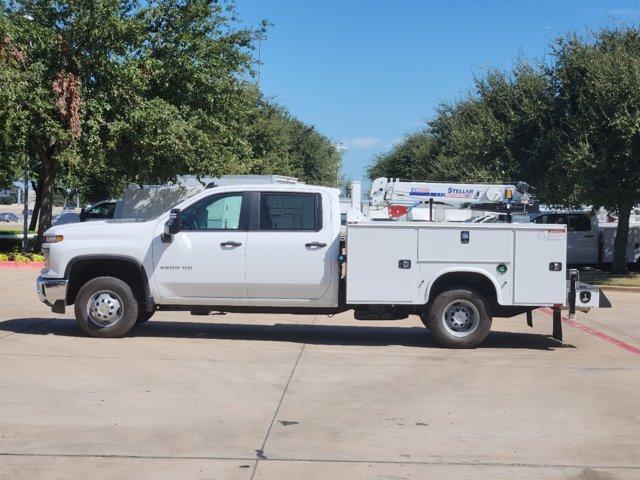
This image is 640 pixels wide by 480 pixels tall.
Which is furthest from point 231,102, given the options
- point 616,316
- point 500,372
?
point 500,372

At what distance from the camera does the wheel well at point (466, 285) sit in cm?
1089

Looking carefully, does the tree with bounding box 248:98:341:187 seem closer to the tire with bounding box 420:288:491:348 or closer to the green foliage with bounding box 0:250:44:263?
the green foliage with bounding box 0:250:44:263

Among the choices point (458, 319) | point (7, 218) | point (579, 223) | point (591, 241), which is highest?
point (7, 218)

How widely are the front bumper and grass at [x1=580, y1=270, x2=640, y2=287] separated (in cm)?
1474

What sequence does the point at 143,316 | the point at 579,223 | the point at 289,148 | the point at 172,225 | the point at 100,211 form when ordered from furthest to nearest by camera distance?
the point at 289,148, the point at 100,211, the point at 579,223, the point at 143,316, the point at 172,225

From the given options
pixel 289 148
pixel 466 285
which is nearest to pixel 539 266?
pixel 466 285

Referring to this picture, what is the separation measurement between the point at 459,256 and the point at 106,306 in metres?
4.57

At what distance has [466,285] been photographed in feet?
36.1

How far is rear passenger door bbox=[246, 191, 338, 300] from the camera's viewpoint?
10.9m

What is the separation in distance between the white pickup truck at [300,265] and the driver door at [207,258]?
1cm

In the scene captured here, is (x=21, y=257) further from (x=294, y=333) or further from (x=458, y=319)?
(x=458, y=319)

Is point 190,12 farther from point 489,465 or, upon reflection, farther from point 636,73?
point 489,465

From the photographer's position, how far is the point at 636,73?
20.9 metres

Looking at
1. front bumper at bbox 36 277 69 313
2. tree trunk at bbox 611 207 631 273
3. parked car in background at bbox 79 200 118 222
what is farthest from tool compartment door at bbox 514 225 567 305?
parked car in background at bbox 79 200 118 222
